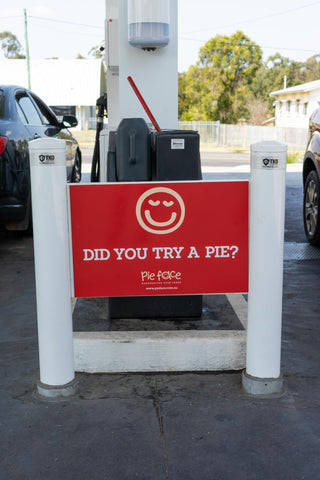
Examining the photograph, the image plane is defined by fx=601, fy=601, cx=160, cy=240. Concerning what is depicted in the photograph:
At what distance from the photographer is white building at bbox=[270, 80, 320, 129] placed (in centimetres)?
4028

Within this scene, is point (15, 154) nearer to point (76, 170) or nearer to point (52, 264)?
point (52, 264)

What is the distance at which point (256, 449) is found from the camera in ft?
8.63

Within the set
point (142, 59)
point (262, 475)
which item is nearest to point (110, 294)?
point (262, 475)

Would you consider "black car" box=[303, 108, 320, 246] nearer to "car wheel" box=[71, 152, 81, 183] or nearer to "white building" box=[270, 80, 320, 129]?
"car wheel" box=[71, 152, 81, 183]

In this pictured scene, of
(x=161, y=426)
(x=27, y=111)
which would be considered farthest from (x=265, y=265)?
(x=27, y=111)

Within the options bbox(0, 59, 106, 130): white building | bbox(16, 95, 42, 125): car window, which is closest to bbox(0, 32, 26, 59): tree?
bbox(0, 59, 106, 130): white building

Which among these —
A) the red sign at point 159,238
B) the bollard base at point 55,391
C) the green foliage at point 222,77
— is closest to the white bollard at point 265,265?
the red sign at point 159,238

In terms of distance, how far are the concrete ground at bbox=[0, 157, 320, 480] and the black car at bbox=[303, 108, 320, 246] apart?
2.57 metres

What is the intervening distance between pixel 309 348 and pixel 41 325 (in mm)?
1728

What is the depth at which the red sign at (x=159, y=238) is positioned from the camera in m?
3.07

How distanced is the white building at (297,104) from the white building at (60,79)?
46.5 feet

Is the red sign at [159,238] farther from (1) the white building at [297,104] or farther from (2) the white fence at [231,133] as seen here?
(1) the white building at [297,104]

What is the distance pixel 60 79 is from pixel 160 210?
38911 mm

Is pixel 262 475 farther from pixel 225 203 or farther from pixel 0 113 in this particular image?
pixel 0 113
